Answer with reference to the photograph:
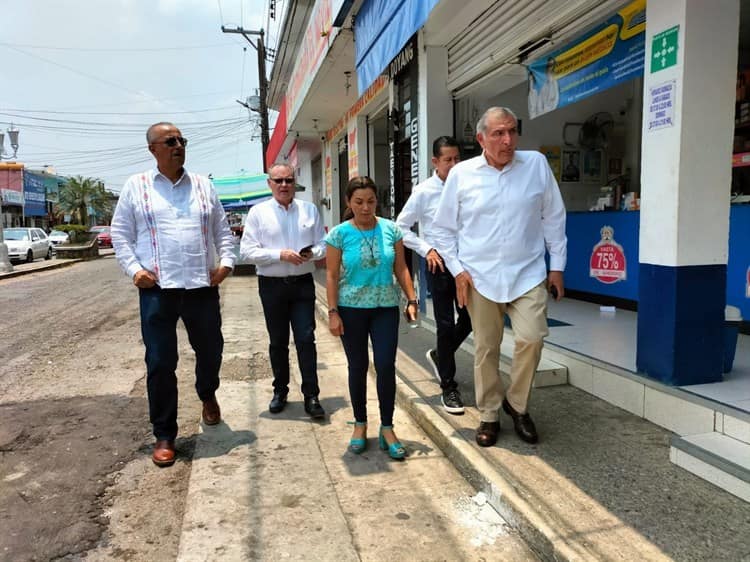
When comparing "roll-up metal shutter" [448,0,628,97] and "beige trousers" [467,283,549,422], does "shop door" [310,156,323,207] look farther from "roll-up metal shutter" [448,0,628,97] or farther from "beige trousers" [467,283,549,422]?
"beige trousers" [467,283,549,422]

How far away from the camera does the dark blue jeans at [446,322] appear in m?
3.94

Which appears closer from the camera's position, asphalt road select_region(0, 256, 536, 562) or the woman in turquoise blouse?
asphalt road select_region(0, 256, 536, 562)

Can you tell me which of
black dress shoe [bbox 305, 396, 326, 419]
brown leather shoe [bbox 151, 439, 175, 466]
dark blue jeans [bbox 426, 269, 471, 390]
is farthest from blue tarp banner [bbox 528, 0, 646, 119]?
brown leather shoe [bbox 151, 439, 175, 466]

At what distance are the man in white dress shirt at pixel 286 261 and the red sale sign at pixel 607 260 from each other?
3.79 metres

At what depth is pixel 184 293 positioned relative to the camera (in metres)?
3.63

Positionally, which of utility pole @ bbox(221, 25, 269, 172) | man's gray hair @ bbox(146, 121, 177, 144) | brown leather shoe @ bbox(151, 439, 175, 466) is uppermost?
utility pole @ bbox(221, 25, 269, 172)

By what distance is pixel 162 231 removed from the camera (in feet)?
11.4

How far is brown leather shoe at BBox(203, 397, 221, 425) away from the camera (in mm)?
4133

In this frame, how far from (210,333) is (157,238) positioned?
733mm

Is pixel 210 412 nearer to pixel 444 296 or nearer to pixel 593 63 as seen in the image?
pixel 444 296

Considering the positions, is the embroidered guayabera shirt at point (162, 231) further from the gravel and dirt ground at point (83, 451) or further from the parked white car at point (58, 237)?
the parked white car at point (58, 237)

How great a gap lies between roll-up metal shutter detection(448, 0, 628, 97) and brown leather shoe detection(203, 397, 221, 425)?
4.12m

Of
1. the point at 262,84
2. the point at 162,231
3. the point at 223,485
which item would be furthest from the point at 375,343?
the point at 262,84

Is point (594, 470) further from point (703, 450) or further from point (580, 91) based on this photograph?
point (580, 91)
